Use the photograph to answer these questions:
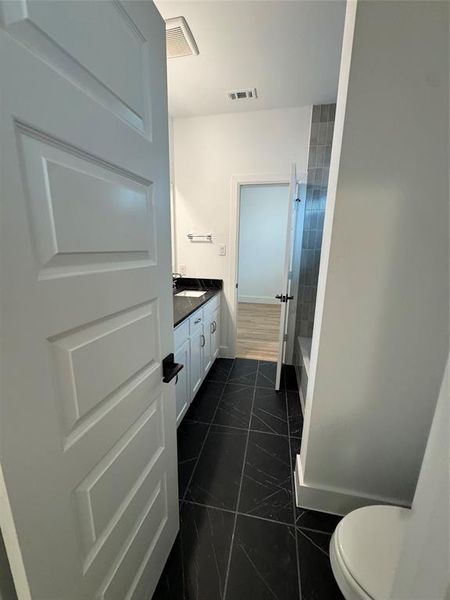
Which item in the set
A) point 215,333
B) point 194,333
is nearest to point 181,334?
point 194,333

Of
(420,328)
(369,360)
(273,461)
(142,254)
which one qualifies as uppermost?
(142,254)

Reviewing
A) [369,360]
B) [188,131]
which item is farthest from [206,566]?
[188,131]

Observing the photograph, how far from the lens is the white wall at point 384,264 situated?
977 millimetres

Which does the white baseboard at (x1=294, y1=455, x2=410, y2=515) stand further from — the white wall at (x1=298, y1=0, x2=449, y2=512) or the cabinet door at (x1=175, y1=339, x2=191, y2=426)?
the cabinet door at (x1=175, y1=339, x2=191, y2=426)

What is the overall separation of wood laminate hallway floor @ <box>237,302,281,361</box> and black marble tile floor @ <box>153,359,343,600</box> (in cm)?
112

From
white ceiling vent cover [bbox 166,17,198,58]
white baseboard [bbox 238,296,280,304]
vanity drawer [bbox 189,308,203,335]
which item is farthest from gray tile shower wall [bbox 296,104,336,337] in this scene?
white baseboard [bbox 238,296,280,304]

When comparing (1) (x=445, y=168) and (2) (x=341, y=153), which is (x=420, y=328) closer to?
(1) (x=445, y=168)

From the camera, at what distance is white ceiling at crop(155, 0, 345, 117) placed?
56.4 inches

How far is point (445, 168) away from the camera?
1.01 meters

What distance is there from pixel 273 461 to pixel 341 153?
6.15 ft

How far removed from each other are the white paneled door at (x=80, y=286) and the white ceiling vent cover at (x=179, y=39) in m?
1.02

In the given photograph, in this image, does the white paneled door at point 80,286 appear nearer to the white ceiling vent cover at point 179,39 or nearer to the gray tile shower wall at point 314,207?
the white ceiling vent cover at point 179,39

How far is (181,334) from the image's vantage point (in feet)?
5.97

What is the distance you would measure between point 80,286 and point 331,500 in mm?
1692
